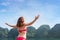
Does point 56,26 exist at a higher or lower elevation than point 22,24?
higher

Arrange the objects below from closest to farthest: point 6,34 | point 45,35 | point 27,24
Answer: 1. point 27,24
2. point 6,34
3. point 45,35

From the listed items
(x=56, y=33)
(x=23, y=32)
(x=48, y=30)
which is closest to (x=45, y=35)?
(x=48, y=30)

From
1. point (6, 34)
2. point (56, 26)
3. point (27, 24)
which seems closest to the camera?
point (27, 24)

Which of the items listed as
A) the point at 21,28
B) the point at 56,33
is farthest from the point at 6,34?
the point at 21,28

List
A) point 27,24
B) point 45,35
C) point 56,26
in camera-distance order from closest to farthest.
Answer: point 27,24, point 56,26, point 45,35

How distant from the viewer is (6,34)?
72312mm

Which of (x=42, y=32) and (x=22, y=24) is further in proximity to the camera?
(x=42, y=32)

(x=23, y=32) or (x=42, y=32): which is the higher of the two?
(x=42, y=32)

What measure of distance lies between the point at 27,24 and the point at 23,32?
0.90 feet

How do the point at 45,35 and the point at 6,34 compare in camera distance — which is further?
the point at 45,35

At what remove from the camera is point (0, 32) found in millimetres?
69438

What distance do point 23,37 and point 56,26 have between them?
62.0m

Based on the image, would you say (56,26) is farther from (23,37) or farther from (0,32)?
Result: (23,37)

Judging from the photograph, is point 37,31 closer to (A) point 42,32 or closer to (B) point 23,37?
(A) point 42,32
